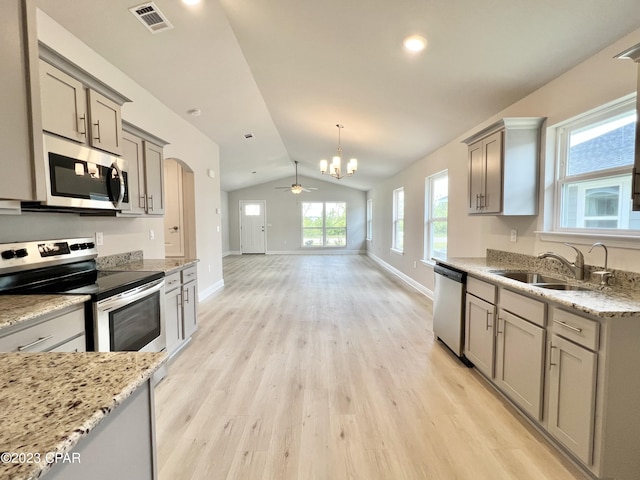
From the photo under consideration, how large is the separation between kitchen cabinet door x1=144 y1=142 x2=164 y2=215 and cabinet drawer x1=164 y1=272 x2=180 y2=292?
698 millimetres

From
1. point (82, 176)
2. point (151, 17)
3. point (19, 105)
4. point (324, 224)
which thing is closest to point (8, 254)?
point (82, 176)

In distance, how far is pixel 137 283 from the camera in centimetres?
223

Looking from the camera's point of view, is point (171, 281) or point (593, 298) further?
point (171, 281)

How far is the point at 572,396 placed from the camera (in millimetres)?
1649

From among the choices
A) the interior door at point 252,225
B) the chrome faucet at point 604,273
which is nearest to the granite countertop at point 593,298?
the chrome faucet at point 604,273

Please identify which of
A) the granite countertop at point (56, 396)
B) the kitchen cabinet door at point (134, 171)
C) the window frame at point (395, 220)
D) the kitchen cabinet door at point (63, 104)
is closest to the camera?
the granite countertop at point (56, 396)

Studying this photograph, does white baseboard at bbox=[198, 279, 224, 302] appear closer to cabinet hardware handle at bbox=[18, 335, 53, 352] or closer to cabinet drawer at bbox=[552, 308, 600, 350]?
cabinet hardware handle at bbox=[18, 335, 53, 352]

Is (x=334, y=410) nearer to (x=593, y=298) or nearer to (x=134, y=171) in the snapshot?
(x=593, y=298)

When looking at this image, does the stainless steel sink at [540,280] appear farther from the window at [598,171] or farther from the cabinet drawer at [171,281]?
the cabinet drawer at [171,281]

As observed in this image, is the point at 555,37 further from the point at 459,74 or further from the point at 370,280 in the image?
the point at 370,280

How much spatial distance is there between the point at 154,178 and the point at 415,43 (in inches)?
107

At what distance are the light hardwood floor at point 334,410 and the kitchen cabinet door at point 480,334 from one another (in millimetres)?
172

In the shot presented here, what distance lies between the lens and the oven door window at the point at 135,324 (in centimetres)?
199

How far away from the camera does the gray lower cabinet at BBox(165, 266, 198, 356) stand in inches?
112
